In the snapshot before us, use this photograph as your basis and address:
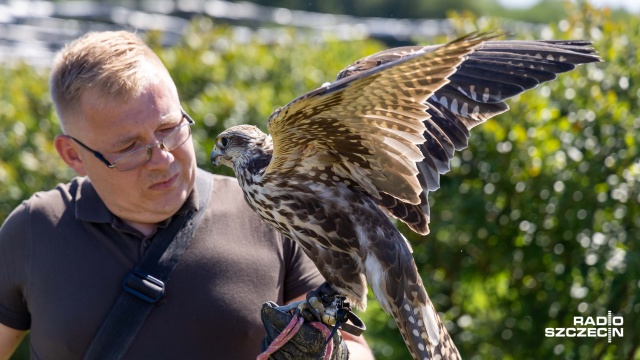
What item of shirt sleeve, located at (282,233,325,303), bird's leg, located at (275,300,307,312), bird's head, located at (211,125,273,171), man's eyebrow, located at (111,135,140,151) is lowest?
shirt sleeve, located at (282,233,325,303)

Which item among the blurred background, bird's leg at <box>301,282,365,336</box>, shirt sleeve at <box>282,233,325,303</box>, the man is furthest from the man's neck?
the blurred background

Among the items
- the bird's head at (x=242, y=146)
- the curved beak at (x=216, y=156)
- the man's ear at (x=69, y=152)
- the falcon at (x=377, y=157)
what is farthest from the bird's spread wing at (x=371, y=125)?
the man's ear at (x=69, y=152)

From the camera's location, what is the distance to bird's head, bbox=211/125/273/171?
9.64ft

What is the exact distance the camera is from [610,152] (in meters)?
4.15

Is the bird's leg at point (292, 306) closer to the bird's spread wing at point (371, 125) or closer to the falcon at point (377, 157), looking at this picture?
the falcon at point (377, 157)

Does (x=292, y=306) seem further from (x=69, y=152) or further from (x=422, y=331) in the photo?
(x=69, y=152)

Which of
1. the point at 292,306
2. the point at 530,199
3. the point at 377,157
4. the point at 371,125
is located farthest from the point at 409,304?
the point at 530,199

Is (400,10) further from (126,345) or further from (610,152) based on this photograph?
(126,345)

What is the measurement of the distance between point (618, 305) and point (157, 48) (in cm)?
371

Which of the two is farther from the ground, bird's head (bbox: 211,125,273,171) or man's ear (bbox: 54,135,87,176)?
bird's head (bbox: 211,125,273,171)

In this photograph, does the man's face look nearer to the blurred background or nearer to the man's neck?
the man's neck

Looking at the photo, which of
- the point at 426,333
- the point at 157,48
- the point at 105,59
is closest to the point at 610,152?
the point at 426,333

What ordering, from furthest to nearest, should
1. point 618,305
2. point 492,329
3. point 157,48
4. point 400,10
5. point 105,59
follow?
1. point 400,10
2. point 157,48
3. point 492,329
4. point 618,305
5. point 105,59

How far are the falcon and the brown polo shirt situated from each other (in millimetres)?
194
